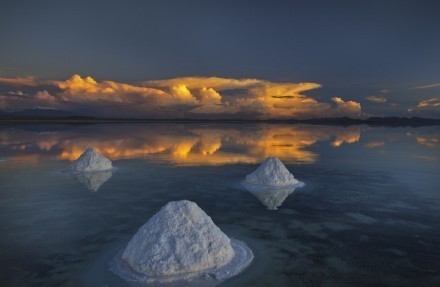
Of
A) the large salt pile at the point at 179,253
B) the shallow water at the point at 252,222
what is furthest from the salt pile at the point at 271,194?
the large salt pile at the point at 179,253

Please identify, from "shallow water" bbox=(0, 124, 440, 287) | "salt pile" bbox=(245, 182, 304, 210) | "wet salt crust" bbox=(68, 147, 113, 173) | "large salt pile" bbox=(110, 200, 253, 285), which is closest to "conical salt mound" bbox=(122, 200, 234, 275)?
"large salt pile" bbox=(110, 200, 253, 285)

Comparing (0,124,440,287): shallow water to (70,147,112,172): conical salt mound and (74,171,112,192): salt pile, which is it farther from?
(70,147,112,172): conical salt mound

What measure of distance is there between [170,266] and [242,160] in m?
22.5

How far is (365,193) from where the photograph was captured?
59.8 ft

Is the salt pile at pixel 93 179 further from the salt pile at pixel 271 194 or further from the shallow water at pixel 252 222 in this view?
the salt pile at pixel 271 194

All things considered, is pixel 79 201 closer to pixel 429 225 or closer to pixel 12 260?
pixel 12 260

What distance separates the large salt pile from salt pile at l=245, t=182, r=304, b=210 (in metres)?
5.86

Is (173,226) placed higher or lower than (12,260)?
higher

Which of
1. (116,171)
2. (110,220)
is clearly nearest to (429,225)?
(110,220)

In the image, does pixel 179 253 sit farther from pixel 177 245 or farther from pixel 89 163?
pixel 89 163

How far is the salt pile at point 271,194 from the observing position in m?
15.8

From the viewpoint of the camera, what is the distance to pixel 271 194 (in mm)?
17484

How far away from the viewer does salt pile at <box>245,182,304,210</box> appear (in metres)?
15.8

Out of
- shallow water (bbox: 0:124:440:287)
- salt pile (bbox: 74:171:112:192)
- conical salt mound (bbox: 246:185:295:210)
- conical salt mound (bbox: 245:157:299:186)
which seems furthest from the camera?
salt pile (bbox: 74:171:112:192)
